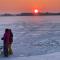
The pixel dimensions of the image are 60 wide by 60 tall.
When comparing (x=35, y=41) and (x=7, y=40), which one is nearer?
(x=7, y=40)

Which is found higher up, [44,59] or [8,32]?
[8,32]

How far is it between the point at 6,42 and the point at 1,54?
578 millimetres

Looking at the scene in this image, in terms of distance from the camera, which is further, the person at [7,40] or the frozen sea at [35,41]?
the frozen sea at [35,41]

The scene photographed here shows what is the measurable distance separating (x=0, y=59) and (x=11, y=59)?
0.44 metres

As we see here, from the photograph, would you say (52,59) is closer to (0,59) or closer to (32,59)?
(32,59)

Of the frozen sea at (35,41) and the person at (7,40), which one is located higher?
the person at (7,40)

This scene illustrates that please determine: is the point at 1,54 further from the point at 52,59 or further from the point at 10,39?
the point at 52,59

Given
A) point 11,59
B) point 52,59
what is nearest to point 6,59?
point 11,59

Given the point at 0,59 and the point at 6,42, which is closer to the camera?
the point at 0,59

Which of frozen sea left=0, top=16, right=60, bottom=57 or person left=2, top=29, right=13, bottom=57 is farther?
frozen sea left=0, top=16, right=60, bottom=57

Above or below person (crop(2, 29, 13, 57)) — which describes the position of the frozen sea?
below

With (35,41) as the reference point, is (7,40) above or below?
above

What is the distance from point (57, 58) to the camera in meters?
11.3

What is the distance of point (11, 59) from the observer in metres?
11.3
